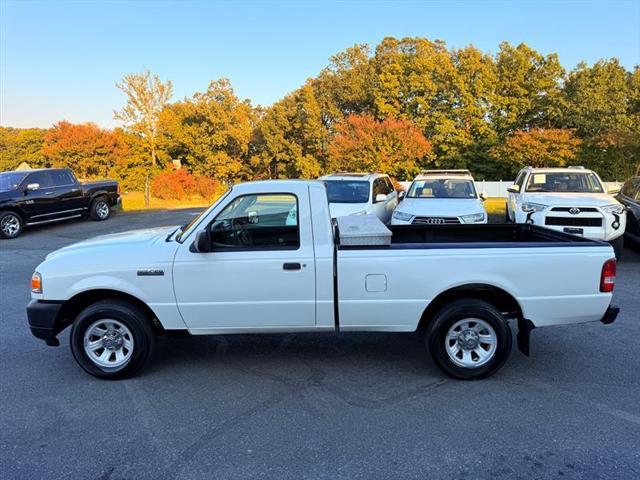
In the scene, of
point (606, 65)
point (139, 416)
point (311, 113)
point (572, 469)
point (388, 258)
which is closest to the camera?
point (572, 469)

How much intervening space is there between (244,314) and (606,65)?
44.8 m

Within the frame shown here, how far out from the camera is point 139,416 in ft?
12.5

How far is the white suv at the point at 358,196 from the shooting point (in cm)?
1078

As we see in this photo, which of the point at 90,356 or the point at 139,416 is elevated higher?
the point at 90,356

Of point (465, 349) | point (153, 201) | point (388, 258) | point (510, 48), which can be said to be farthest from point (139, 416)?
point (510, 48)

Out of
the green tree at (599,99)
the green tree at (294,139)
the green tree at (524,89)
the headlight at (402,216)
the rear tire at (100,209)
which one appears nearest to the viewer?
the headlight at (402,216)

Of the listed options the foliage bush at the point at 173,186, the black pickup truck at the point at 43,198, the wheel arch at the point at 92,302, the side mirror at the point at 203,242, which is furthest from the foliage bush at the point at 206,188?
the side mirror at the point at 203,242

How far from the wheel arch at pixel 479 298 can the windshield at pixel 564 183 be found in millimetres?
7037

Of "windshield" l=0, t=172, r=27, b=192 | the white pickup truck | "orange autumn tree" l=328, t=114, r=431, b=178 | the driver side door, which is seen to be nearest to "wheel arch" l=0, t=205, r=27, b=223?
"windshield" l=0, t=172, r=27, b=192

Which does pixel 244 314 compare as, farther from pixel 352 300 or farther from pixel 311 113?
pixel 311 113

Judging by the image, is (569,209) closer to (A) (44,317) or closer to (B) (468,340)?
(B) (468,340)

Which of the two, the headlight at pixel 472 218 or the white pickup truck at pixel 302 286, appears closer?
the white pickup truck at pixel 302 286

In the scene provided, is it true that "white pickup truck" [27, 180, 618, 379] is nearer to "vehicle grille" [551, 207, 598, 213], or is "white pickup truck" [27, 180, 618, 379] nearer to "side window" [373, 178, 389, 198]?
"vehicle grille" [551, 207, 598, 213]

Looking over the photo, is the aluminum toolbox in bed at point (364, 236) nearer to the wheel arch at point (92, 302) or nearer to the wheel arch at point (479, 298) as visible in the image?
the wheel arch at point (479, 298)
